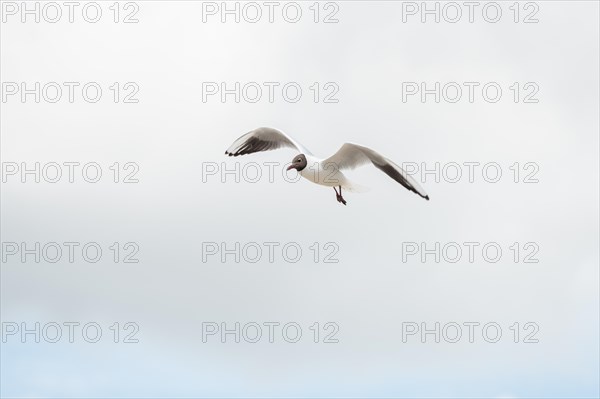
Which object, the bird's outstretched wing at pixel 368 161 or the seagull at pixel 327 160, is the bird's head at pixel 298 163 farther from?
the bird's outstretched wing at pixel 368 161

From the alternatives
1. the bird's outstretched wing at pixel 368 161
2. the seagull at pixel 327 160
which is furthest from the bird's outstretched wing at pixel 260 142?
the bird's outstretched wing at pixel 368 161

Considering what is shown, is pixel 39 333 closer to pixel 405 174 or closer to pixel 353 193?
pixel 353 193

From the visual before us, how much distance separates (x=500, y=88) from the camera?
440 inches

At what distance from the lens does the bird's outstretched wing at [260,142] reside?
10820mm

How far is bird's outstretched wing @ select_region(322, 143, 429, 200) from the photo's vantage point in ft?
31.1

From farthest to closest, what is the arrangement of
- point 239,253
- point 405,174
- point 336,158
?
point 239,253 → point 336,158 → point 405,174

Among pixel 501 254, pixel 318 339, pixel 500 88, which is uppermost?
pixel 500 88

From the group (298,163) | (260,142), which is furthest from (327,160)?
(260,142)

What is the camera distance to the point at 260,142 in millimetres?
10953

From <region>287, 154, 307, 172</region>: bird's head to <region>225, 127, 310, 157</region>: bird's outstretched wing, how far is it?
1.28 feet

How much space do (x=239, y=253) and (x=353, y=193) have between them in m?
1.39

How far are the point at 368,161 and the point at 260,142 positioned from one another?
1.48 meters

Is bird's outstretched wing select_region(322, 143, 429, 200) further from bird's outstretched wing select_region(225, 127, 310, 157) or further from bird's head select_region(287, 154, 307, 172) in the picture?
bird's outstretched wing select_region(225, 127, 310, 157)

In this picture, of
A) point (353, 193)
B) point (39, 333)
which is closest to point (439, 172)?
point (353, 193)
